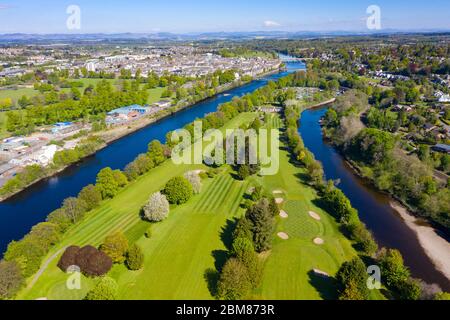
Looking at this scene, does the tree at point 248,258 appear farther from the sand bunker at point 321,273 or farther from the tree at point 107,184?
the tree at point 107,184

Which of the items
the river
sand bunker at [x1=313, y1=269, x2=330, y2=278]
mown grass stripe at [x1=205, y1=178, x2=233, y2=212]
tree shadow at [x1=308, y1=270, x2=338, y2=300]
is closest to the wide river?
the river

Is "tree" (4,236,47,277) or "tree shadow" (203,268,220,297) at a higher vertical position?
"tree" (4,236,47,277)

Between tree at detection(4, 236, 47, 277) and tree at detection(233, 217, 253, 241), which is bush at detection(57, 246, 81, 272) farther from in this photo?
tree at detection(233, 217, 253, 241)

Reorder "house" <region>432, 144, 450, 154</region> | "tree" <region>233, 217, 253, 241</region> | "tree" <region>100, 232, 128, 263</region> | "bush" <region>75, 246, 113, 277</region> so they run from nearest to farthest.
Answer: "bush" <region>75, 246, 113, 277</region>
"tree" <region>100, 232, 128, 263</region>
"tree" <region>233, 217, 253, 241</region>
"house" <region>432, 144, 450, 154</region>

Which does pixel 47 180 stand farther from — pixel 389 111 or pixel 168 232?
pixel 389 111

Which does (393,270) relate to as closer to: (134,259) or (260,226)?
(260,226)

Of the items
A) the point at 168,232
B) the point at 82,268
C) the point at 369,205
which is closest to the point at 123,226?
the point at 168,232

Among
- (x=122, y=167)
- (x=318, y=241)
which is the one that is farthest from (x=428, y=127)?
(x=122, y=167)
